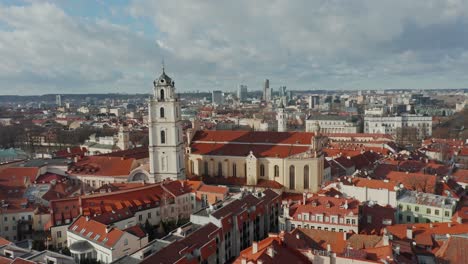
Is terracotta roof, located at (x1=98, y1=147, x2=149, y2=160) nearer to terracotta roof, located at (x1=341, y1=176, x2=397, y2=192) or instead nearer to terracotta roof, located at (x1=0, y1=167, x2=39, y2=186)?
terracotta roof, located at (x1=0, y1=167, x2=39, y2=186)

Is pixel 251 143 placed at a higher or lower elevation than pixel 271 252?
higher

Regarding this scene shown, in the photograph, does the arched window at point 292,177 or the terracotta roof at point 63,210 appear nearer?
the terracotta roof at point 63,210

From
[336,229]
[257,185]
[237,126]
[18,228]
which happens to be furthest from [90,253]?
[237,126]

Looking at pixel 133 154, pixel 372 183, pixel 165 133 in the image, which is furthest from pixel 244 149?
pixel 133 154

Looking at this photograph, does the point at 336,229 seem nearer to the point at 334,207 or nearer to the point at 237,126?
the point at 334,207

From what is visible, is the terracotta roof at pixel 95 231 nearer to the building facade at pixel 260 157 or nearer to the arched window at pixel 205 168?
the arched window at pixel 205 168

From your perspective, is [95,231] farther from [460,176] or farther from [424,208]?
[460,176]

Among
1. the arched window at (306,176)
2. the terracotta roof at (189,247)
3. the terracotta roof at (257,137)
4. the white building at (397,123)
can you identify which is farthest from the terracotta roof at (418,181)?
the white building at (397,123)

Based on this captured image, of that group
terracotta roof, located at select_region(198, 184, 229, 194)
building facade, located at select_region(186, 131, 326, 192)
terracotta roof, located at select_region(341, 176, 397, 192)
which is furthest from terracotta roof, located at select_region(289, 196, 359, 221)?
building facade, located at select_region(186, 131, 326, 192)

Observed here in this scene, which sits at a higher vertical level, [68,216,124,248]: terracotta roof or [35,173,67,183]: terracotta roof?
[35,173,67,183]: terracotta roof
